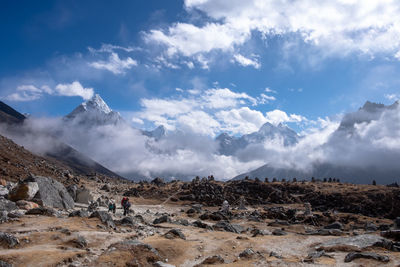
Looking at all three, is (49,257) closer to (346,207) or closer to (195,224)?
(195,224)

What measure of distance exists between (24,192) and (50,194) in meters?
3.34

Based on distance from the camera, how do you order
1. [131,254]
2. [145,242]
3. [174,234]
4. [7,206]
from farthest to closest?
[7,206], [174,234], [145,242], [131,254]

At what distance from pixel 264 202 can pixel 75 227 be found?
65.5 metres

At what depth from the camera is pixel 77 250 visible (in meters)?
19.5

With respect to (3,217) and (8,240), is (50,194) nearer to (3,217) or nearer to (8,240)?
(3,217)

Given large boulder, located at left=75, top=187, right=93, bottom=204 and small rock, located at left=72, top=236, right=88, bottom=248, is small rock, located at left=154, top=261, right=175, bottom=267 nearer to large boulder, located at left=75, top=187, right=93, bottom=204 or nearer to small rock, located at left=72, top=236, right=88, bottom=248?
small rock, located at left=72, top=236, right=88, bottom=248

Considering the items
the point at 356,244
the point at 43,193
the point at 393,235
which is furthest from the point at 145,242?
the point at 393,235

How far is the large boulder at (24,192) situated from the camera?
33.9 meters

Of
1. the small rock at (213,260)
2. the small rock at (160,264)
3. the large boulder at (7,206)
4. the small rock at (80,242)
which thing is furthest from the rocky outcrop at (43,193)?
the small rock at (213,260)

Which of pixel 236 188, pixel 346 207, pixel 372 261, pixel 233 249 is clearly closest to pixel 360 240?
pixel 372 261

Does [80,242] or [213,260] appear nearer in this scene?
[213,260]

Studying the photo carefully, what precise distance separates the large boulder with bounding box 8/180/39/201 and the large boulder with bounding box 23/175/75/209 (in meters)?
0.56

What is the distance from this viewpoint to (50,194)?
36.9 meters

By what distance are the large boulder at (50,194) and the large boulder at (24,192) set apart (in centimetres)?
56
